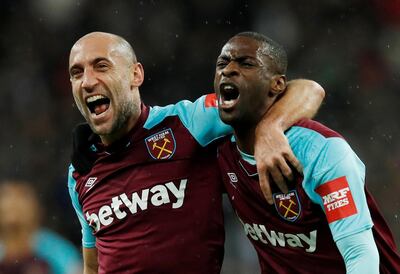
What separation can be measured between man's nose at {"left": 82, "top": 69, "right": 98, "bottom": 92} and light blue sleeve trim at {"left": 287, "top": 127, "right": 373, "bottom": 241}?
97cm

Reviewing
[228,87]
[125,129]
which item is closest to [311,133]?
[228,87]

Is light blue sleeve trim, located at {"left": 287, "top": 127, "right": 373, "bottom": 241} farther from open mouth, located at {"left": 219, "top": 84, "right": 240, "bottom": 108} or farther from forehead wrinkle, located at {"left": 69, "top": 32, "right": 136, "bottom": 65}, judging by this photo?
forehead wrinkle, located at {"left": 69, "top": 32, "right": 136, "bottom": 65}

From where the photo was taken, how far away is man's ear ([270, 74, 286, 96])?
11.2 ft

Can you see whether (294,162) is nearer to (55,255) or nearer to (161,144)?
(161,144)

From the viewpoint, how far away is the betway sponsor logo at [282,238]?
3.25 metres

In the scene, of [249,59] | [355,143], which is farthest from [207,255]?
[355,143]

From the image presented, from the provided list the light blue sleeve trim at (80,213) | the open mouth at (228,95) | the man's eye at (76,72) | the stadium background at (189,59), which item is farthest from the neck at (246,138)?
the stadium background at (189,59)

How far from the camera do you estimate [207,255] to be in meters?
3.61

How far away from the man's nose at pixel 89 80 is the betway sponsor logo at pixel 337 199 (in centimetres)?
119

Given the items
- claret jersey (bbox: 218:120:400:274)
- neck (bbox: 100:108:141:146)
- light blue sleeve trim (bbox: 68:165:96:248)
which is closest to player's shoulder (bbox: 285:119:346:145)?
claret jersey (bbox: 218:120:400:274)

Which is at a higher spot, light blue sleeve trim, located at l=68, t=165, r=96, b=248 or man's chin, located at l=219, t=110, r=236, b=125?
man's chin, located at l=219, t=110, r=236, b=125

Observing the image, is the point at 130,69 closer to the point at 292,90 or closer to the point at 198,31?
the point at 292,90

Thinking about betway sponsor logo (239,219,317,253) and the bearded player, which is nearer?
the bearded player

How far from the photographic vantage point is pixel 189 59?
8.56 meters
